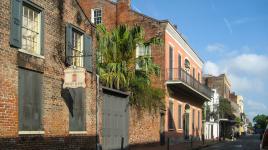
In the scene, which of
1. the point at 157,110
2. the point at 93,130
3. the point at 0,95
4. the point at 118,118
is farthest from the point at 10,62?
the point at 157,110

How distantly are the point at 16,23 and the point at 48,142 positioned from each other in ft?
13.7

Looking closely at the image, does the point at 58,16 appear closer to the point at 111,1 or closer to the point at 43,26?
the point at 43,26

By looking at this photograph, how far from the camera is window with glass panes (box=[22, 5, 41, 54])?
15.5m

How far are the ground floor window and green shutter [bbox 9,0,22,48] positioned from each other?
0.90 m

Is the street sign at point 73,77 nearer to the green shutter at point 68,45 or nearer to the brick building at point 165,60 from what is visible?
the green shutter at point 68,45

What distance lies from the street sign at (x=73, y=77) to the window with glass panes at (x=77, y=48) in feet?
6.87

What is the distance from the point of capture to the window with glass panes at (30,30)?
50.7 ft

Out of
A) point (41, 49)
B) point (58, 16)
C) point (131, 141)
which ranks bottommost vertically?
point (131, 141)

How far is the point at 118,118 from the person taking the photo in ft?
79.8

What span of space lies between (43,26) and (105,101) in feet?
23.1

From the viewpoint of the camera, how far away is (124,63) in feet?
87.2

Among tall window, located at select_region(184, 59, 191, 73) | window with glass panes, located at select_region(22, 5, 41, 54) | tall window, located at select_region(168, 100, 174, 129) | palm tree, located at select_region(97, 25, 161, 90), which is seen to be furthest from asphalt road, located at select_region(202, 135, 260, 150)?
window with glass panes, located at select_region(22, 5, 41, 54)

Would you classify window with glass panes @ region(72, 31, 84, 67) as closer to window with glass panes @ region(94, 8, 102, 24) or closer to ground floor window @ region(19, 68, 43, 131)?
ground floor window @ region(19, 68, 43, 131)

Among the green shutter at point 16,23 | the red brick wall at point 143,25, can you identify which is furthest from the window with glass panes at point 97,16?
the green shutter at point 16,23
